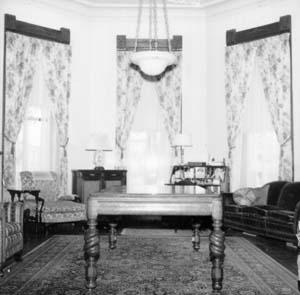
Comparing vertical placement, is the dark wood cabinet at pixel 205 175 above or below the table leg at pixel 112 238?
above

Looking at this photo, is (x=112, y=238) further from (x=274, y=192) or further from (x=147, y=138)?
(x=147, y=138)

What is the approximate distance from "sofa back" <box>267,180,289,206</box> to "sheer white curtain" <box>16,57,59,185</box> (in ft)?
14.3

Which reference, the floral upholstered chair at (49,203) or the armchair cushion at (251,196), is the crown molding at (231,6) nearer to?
the armchair cushion at (251,196)

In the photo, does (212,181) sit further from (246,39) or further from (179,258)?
(179,258)

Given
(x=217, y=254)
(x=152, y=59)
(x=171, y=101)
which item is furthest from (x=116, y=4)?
(x=217, y=254)

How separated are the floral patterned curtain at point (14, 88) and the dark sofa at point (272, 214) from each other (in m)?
4.13

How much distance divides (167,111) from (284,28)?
2909mm

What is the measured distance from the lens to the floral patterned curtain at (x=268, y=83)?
797 cm

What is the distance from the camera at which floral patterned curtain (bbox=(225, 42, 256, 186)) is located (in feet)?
28.3

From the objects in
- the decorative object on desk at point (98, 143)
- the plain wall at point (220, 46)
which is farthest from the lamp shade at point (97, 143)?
the plain wall at point (220, 46)

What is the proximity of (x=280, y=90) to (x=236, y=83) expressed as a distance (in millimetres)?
1022

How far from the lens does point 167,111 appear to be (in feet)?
30.3

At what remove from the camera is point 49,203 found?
721cm

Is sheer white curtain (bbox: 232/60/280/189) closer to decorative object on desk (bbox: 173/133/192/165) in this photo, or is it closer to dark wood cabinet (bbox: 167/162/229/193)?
dark wood cabinet (bbox: 167/162/229/193)
